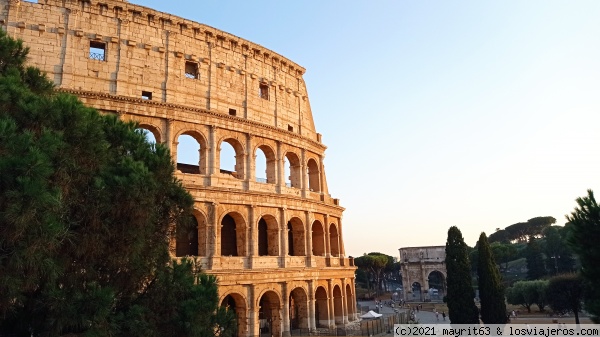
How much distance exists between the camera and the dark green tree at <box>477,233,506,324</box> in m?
23.8

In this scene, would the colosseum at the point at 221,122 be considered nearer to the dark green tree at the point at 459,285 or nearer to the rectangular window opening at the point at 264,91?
the rectangular window opening at the point at 264,91

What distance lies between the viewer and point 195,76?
69.1ft

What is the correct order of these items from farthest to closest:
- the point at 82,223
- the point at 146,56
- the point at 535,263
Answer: the point at 535,263
the point at 146,56
the point at 82,223

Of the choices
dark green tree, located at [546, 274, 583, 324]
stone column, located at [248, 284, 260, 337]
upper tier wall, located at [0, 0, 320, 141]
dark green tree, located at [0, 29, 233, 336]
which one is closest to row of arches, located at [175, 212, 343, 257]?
stone column, located at [248, 284, 260, 337]

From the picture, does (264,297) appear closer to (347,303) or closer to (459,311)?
(347,303)

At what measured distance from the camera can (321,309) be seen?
77.3ft

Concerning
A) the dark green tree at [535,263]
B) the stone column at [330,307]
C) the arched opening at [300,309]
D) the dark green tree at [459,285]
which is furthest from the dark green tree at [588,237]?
the dark green tree at [535,263]

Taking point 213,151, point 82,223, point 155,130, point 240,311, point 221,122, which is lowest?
point 240,311

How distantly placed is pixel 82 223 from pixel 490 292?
22699 millimetres

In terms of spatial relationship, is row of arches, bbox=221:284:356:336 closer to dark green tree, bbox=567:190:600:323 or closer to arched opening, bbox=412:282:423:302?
dark green tree, bbox=567:190:600:323

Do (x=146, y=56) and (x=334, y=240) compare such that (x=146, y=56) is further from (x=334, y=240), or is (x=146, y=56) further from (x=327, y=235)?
(x=334, y=240)

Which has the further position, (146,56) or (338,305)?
(338,305)

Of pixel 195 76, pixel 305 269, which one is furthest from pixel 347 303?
pixel 195 76

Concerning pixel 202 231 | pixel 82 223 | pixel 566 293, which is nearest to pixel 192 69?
pixel 202 231
